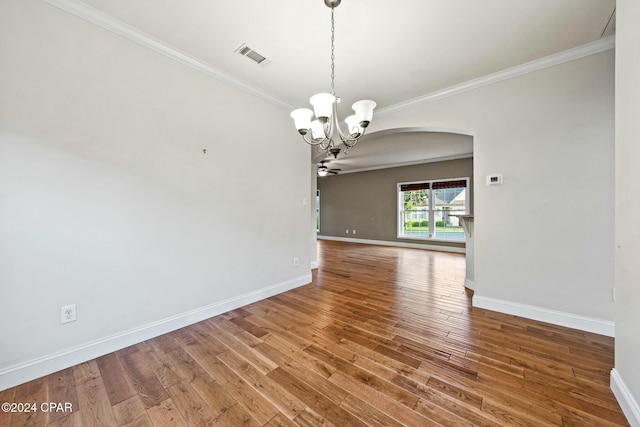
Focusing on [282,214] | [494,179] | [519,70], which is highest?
[519,70]

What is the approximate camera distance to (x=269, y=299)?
315 cm

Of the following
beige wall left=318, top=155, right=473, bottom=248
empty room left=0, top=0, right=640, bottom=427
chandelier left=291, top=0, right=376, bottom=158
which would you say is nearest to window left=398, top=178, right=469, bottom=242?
beige wall left=318, top=155, right=473, bottom=248

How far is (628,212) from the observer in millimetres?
1356

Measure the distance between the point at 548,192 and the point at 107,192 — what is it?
418cm

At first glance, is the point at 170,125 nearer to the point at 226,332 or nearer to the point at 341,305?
the point at 226,332

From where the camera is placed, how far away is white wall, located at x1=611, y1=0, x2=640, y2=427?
126 cm

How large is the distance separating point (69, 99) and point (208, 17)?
4.07ft

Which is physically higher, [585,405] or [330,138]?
[330,138]

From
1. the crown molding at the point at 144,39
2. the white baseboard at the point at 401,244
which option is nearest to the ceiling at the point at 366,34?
the crown molding at the point at 144,39

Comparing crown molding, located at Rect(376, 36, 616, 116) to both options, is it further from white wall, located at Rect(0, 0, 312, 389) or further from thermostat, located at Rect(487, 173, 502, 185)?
white wall, located at Rect(0, 0, 312, 389)

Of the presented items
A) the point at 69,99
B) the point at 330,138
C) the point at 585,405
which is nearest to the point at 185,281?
the point at 69,99

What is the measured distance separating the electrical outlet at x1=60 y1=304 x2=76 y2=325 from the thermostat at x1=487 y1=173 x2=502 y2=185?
13.6ft

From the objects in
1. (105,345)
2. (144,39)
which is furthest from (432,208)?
(105,345)

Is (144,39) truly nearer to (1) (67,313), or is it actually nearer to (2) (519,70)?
(1) (67,313)
